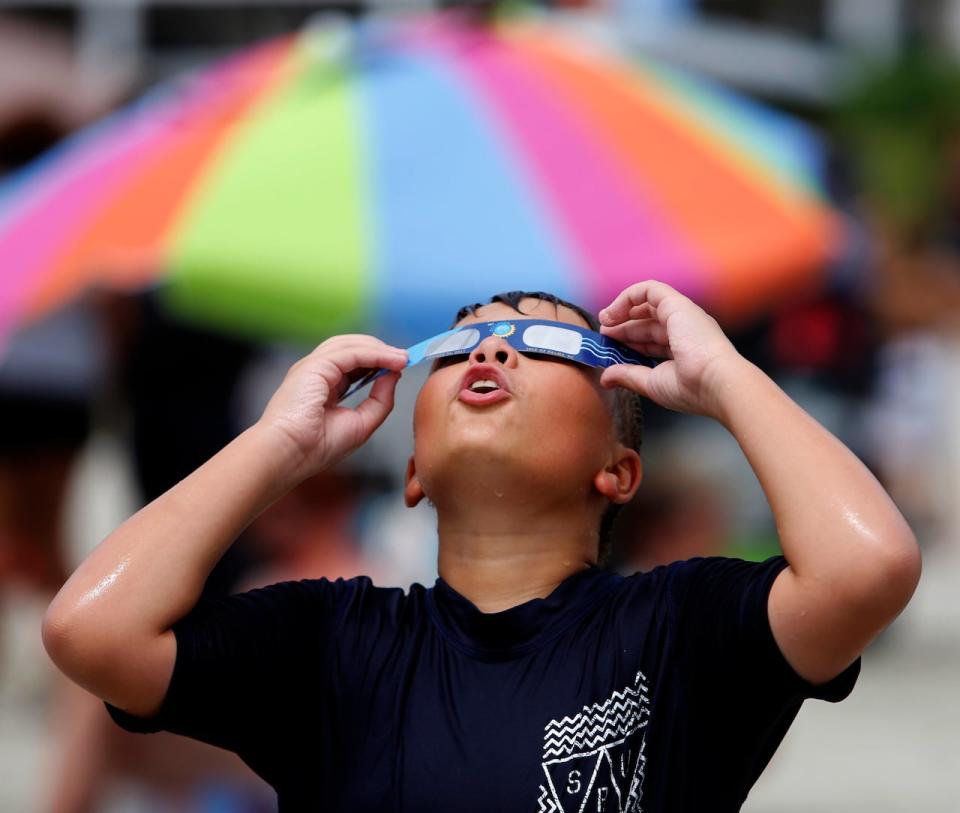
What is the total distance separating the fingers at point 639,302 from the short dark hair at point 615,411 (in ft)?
0.29

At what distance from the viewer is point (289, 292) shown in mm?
4961

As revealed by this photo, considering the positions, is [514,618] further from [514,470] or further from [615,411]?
[615,411]

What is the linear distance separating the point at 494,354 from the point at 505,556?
0.27 m

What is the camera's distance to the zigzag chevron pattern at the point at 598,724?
208 centimetres

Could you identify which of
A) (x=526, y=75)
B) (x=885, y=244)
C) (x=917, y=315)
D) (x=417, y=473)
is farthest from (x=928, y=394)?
(x=417, y=473)

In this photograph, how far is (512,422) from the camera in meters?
2.20

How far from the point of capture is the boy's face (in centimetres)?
219

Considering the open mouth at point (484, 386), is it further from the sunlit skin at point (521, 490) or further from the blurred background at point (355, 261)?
the blurred background at point (355, 261)

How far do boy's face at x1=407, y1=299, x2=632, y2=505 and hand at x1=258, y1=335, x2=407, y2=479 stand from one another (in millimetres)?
121

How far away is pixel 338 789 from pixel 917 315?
1352cm

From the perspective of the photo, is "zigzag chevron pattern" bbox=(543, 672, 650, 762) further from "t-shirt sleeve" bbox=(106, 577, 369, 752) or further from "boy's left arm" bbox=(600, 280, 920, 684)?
"t-shirt sleeve" bbox=(106, 577, 369, 752)

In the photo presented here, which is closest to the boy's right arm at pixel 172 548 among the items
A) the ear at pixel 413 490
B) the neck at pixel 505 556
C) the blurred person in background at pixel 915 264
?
the ear at pixel 413 490

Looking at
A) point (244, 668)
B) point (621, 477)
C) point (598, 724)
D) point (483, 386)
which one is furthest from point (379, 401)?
point (598, 724)

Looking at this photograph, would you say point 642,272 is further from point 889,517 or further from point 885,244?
point 885,244
